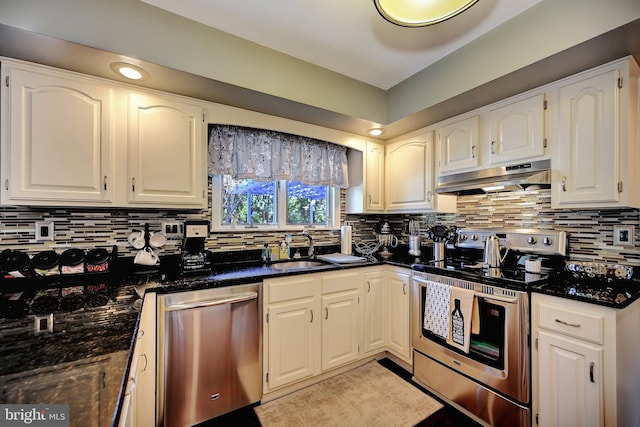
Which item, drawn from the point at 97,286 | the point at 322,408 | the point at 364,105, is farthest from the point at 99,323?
the point at 364,105

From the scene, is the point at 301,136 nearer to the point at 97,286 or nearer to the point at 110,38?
the point at 110,38

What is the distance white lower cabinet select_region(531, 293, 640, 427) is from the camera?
127cm

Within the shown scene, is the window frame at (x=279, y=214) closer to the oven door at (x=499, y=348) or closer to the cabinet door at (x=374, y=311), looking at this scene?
the cabinet door at (x=374, y=311)

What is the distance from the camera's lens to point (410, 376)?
2203mm

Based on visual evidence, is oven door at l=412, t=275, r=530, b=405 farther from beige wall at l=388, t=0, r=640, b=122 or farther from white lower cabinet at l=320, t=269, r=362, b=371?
beige wall at l=388, t=0, r=640, b=122

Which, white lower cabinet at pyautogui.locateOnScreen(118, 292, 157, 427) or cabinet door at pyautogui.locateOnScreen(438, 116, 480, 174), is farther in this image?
A: cabinet door at pyautogui.locateOnScreen(438, 116, 480, 174)

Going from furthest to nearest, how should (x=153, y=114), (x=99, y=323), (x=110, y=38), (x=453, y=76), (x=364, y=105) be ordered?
1. (x=364, y=105)
2. (x=453, y=76)
3. (x=153, y=114)
4. (x=110, y=38)
5. (x=99, y=323)

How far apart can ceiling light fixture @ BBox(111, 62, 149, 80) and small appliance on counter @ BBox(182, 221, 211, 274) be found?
0.95m

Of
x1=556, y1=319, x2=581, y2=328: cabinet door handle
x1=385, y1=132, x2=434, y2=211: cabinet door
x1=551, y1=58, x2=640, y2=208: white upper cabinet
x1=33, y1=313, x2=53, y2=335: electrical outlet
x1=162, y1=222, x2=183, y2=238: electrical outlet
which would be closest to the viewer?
x1=33, y1=313, x2=53, y2=335: electrical outlet

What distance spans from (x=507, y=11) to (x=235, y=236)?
241 cm

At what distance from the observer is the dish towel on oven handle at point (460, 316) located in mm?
1719

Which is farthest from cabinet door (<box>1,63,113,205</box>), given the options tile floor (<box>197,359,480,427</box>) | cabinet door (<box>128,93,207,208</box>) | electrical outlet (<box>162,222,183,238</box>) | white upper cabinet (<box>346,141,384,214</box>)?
white upper cabinet (<box>346,141,384,214</box>)

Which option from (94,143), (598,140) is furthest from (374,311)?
(94,143)

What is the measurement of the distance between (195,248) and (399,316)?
1.74m
